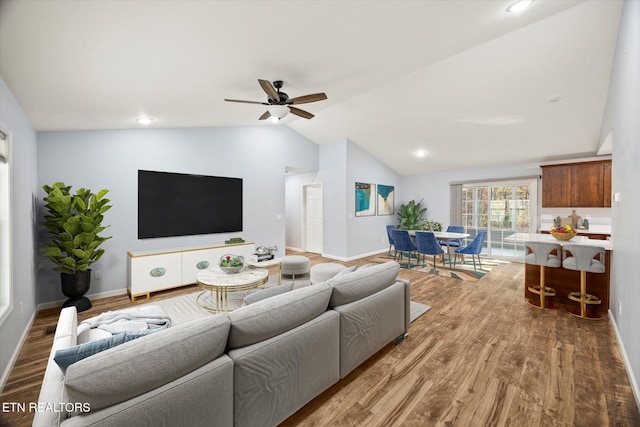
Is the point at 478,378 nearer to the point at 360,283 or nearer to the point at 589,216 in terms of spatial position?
the point at 360,283

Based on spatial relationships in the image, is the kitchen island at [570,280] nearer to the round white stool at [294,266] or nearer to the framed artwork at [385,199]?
the round white stool at [294,266]

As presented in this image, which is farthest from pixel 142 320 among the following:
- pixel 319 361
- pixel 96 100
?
pixel 96 100

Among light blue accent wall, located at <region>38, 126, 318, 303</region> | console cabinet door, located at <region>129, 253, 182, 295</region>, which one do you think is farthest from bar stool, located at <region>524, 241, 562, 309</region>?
console cabinet door, located at <region>129, 253, 182, 295</region>

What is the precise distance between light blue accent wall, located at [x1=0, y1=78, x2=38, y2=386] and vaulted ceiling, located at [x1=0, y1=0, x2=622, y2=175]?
20 cm

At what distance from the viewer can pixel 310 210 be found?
7.61 meters

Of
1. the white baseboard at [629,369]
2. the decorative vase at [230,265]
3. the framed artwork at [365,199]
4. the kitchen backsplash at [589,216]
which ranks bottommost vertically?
the white baseboard at [629,369]

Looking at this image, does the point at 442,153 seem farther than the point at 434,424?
Yes

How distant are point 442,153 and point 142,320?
634 cm

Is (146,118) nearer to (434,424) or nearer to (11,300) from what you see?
(11,300)

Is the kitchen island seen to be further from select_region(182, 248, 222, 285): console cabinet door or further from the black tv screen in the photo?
the black tv screen

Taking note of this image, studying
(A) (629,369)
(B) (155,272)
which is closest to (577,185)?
(A) (629,369)

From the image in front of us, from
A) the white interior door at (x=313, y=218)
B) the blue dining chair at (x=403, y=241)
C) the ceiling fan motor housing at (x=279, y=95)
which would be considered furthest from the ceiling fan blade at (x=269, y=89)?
the white interior door at (x=313, y=218)

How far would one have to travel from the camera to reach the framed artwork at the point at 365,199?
6746 mm

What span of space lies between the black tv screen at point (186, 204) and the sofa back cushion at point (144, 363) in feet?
12.0
